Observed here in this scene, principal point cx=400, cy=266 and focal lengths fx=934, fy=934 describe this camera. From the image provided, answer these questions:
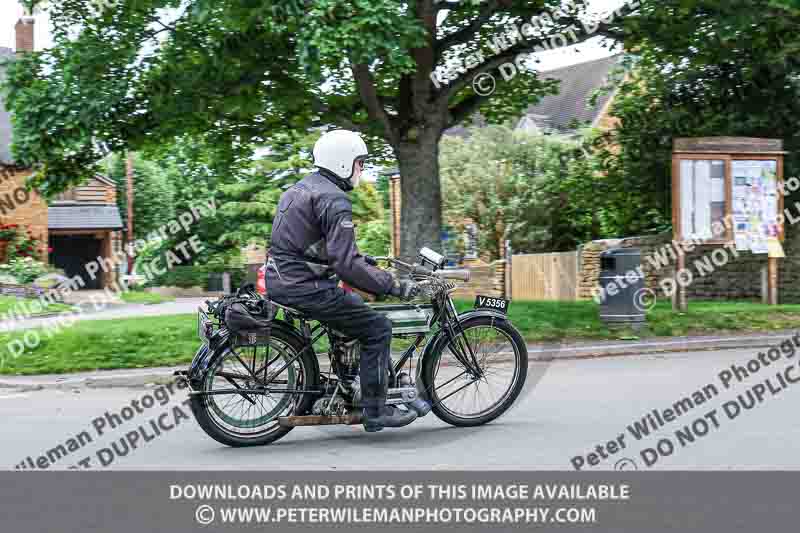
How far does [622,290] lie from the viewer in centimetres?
1300

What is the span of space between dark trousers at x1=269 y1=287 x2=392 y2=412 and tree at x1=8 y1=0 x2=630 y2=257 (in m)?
6.12

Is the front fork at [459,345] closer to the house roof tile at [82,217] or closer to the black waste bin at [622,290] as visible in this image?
the black waste bin at [622,290]

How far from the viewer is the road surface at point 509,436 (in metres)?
5.93

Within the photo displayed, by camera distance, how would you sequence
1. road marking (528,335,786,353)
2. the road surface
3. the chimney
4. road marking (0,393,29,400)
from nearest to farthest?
the road surface → road marking (0,393,29,400) → road marking (528,335,786,353) → the chimney

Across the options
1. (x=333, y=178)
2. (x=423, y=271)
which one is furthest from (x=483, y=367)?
(x=333, y=178)

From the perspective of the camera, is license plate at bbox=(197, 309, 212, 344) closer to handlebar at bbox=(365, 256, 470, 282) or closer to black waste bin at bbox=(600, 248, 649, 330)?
handlebar at bbox=(365, 256, 470, 282)

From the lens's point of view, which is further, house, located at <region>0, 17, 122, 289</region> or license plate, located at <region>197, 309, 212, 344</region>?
house, located at <region>0, 17, 122, 289</region>

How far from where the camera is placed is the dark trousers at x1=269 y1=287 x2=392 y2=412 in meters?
6.22

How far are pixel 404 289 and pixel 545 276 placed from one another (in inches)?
799

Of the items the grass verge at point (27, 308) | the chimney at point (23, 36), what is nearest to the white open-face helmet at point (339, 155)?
the grass verge at point (27, 308)

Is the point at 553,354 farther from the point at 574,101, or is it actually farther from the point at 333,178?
the point at 574,101

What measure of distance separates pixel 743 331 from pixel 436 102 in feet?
18.5
